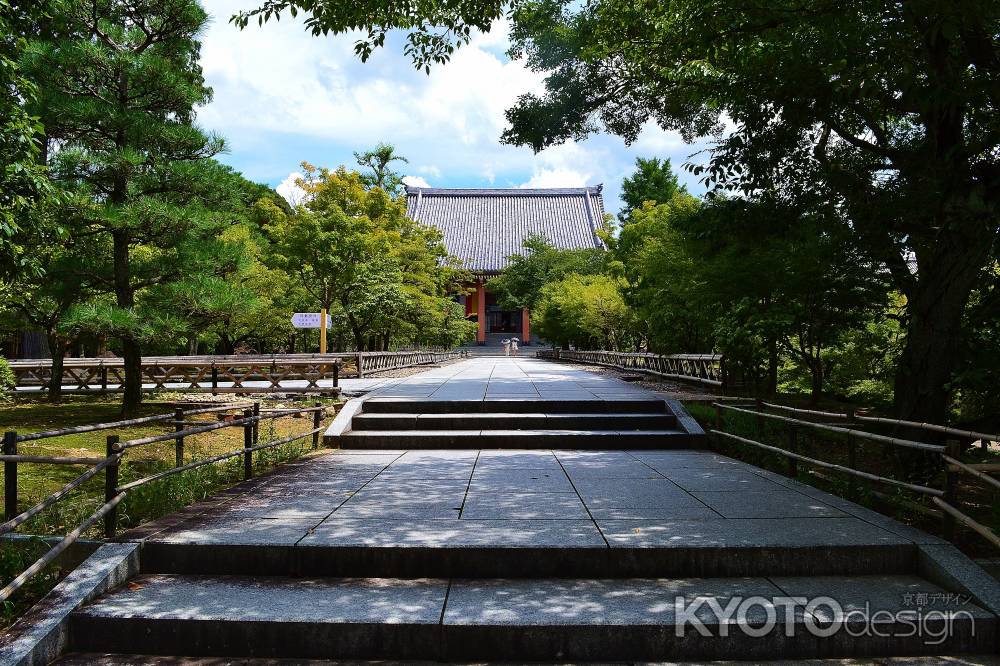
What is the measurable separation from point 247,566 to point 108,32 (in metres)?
9.54

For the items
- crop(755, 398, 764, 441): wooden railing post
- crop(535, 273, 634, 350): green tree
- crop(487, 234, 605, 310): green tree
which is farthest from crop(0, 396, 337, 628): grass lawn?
crop(487, 234, 605, 310): green tree

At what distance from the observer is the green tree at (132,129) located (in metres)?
9.05

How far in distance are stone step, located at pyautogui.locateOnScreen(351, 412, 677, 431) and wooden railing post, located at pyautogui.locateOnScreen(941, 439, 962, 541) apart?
177 inches

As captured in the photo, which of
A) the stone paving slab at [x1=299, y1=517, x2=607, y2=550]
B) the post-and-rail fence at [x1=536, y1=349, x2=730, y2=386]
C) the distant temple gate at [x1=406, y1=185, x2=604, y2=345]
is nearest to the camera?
the stone paving slab at [x1=299, y1=517, x2=607, y2=550]

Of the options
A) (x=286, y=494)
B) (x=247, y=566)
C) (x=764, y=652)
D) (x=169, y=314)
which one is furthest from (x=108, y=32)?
(x=764, y=652)

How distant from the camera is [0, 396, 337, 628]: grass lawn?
3863mm

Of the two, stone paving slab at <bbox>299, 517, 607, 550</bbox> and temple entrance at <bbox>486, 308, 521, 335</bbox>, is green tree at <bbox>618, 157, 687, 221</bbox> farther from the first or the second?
stone paving slab at <bbox>299, 517, 607, 550</bbox>

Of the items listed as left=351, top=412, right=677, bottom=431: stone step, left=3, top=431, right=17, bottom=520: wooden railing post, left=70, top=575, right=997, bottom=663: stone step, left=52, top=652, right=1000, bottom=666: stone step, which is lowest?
left=52, top=652, right=1000, bottom=666: stone step

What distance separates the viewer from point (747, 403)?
852cm

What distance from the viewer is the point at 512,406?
945cm

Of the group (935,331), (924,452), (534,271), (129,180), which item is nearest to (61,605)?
(924,452)

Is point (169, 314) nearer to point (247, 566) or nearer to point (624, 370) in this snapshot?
point (247, 566)

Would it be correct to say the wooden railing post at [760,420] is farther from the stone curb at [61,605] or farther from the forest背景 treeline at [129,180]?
the forest背景 treeline at [129,180]

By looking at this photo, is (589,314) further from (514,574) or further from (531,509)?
(514,574)
